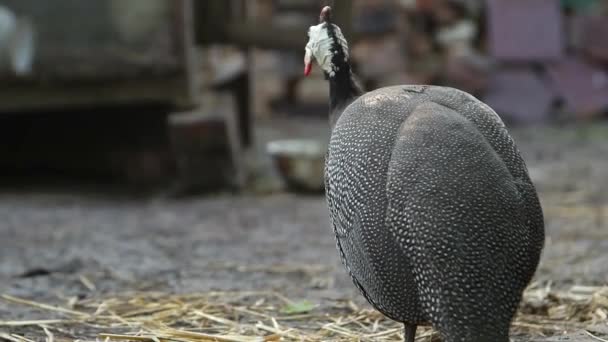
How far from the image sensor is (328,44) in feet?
10.3

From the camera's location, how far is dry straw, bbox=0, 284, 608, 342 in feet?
9.55

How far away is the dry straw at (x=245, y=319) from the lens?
2910 millimetres

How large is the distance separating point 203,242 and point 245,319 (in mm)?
1617

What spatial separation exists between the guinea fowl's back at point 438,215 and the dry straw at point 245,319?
56 centimetres

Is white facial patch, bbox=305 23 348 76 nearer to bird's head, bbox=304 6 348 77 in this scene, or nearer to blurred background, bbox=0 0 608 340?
bird's head, bbox=304 6 348 77

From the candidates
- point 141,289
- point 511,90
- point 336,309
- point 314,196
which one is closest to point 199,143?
point 314,196

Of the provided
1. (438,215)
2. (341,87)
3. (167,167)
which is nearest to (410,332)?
(438,215)

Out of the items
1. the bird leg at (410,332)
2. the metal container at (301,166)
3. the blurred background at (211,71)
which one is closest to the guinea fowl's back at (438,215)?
the bird leg at (410,332)

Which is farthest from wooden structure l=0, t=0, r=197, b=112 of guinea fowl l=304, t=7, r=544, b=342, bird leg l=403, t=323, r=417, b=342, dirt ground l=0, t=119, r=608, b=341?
bird leg l=403, t=323, r=417, b=342

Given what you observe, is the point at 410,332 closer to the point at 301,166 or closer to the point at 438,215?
the point at 438,215

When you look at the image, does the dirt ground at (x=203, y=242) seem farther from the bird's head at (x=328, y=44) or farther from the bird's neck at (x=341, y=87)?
the bird's head at (x=328, y=44)

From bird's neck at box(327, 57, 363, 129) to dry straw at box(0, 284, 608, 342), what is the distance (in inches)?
26.7

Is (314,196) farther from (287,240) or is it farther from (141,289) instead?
(141,289)

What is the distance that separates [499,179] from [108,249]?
265 cm
